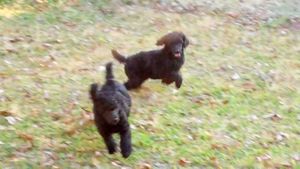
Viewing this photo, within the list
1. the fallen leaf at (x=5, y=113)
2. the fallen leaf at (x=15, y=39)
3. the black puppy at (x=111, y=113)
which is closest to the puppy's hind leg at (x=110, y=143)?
the black puppy at (x=111, y=113)

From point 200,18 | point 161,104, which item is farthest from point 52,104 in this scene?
point 200,18

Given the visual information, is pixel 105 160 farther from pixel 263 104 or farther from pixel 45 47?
pixel 45 47

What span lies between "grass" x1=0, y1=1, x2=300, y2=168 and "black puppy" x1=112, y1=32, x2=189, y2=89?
222 mm

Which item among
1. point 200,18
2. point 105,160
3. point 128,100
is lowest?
point 200,18

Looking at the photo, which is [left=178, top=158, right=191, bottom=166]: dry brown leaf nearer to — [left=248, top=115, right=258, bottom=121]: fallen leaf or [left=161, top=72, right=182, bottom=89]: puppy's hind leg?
[left=248, top=115, right=258, bottom=121]: fallen leaf

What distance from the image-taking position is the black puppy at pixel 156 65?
7.60 m

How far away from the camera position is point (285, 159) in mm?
6578

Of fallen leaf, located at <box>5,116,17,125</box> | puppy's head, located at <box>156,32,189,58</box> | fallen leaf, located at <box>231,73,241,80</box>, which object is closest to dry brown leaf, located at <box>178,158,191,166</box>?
puppy's head, located at <box>156,32,189,58</box>

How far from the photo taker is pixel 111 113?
18.6ft

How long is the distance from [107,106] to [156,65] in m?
2.02

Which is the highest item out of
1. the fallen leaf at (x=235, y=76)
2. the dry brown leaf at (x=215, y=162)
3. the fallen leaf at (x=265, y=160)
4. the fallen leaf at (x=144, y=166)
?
the fallen leaf at (x=144, y=166)

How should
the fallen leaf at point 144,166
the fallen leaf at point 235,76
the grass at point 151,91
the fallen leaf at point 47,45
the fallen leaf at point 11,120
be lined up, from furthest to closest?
the fallen leaf at point 47,45 → the fallen leaf at point 235,76 → the fallen leaf at point 11,120 → the grass at point 151,91 → the fallen leaf at point 144,166

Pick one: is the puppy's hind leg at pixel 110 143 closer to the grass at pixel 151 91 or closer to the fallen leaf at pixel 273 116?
the grass at pixel 151 91

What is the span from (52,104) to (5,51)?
1874mm
